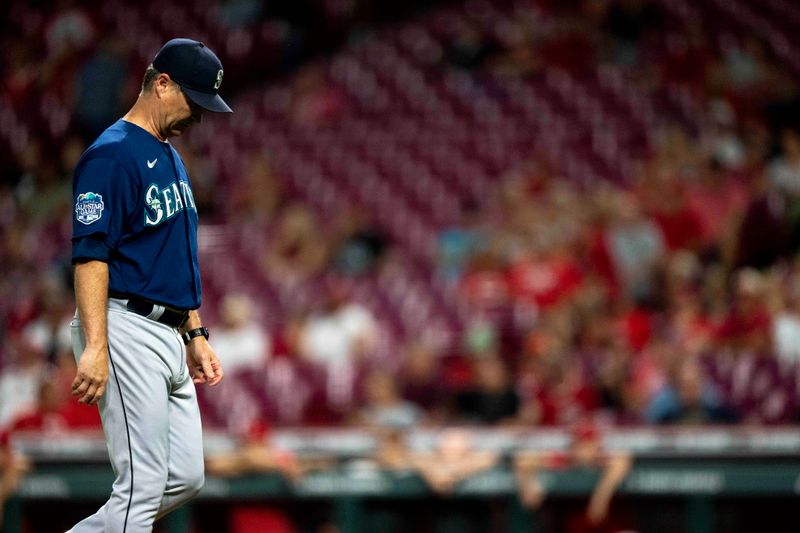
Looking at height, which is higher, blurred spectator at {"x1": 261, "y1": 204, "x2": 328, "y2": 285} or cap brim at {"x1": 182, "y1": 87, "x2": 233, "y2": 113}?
cap brim at {"x1": 182, "y1": 87, "x2": 233, "y2": 113}

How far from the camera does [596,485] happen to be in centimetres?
534

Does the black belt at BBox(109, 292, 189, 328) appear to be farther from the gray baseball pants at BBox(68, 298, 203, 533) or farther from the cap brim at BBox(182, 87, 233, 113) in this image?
the cap brim at BBox(182, 87, 233, 113)

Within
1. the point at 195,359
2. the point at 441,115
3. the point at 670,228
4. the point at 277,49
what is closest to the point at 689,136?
the point at 670,228

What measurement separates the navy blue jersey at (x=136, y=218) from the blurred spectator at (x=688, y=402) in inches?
150

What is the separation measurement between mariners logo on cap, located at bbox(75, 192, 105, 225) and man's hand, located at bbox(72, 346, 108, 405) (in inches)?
12.2

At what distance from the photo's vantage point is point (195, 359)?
3.36 meters

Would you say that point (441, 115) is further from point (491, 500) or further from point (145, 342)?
point (145, 342)

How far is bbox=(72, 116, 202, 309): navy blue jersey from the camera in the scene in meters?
2.99

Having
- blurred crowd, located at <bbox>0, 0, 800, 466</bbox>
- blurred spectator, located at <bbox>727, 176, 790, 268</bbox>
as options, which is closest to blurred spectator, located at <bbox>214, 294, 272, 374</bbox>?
blurred crowd, located at <bbox>0, 0, 800, 466</bbox>

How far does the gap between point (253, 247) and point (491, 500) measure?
13.9ft

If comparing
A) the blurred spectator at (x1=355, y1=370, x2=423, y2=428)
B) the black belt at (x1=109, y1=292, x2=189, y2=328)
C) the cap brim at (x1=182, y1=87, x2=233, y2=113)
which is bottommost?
the blurred spectator at (x1=355, y1=370, x2=423, y2=428)

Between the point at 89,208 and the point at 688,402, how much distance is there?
13.7 ft

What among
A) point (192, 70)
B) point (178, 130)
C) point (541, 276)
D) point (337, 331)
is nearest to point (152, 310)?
point (178, 130)

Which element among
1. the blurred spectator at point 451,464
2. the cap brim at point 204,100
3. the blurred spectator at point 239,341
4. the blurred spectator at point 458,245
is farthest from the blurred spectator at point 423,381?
the cap brim at point 204,100
